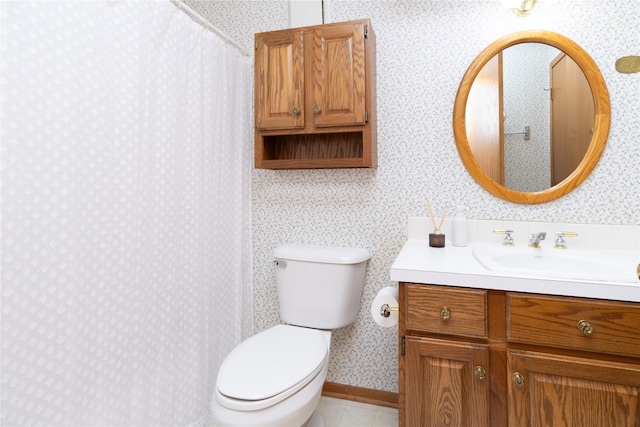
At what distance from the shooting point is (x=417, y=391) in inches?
44.4

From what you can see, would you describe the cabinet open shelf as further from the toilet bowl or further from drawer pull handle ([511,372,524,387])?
drawer pull handle ([511,372,524,387])

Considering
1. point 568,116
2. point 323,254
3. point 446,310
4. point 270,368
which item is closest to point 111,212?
point 270,368

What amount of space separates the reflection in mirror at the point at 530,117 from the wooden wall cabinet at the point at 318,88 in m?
0.50

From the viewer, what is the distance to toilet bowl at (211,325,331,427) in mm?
1113

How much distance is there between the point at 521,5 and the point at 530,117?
18.2 inches

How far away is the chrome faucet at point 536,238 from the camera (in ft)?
4.57

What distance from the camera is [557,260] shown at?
4.38 ft

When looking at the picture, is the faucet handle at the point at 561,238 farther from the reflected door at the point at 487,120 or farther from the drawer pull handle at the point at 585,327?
the drawer pull handle at the point at 585,327

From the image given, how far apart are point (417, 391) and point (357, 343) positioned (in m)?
0.71

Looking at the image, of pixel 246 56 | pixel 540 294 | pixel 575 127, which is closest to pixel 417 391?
pixel 540 294

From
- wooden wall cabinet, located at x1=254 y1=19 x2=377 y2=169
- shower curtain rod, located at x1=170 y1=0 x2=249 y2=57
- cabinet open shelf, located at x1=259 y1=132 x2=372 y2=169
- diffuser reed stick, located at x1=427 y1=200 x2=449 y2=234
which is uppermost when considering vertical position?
shower curtain rod, located at x1=170 y1=0 x2=249 y2=57

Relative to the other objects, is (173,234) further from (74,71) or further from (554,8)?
(554,8)

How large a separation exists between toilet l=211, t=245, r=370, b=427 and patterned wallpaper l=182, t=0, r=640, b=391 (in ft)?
0.59

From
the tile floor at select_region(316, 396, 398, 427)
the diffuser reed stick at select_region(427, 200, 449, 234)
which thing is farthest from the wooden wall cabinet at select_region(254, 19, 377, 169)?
the tile floor at select_region(316, 396, 398, 427)
